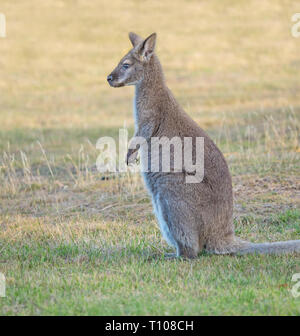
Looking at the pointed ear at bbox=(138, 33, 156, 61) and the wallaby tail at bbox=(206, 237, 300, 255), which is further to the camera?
the pointed ear at bbox=(138, 33, 156, 61)

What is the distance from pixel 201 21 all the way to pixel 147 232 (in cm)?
2727

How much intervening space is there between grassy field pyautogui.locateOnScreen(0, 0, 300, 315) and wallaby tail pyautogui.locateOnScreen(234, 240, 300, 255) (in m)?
0.09

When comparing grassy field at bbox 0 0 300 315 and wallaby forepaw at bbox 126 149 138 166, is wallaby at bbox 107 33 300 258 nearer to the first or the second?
wallaby forepaw at bbox 126 149 138 166

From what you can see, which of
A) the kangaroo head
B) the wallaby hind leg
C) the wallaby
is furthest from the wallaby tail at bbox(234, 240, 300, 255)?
the kangaroo head

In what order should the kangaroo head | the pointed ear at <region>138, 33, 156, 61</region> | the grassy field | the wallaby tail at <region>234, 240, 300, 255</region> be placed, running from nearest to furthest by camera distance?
the grassy field → the wallaby tail at <region>234, 240, 300, 255</region> → the pointed ear at <region>138, 33, 156, 61</region> → the kangaroo head

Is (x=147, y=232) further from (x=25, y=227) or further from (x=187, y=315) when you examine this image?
(x=187, y=315)

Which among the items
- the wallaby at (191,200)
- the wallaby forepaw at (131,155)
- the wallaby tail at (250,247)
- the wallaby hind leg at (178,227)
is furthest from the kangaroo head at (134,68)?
the wallaby tail at (250,247)

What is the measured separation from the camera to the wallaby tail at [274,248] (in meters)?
6.07

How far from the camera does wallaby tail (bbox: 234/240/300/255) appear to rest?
19.9ft

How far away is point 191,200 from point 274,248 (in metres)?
0.94
